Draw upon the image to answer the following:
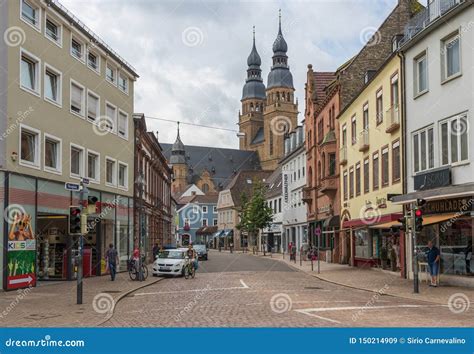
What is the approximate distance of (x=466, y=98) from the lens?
74.8ft

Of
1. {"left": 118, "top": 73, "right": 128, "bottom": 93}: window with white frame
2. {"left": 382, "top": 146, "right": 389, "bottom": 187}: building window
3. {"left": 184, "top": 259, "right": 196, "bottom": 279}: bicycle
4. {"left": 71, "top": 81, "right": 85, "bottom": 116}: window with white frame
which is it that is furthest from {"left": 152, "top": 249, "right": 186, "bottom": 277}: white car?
{"left": 382, "top": 146, "right": 389, "bottom": 187}: building window

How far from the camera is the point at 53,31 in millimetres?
27562

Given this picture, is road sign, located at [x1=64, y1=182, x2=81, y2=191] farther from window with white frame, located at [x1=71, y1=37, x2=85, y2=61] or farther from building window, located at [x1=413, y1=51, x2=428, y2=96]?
building window, located at [x1=413, y1=51, x2=428, y2=96]

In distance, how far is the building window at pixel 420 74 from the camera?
87.2 ft

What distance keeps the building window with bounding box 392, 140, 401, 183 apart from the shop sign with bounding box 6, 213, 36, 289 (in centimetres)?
1639

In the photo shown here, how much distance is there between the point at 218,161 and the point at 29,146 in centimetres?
14066

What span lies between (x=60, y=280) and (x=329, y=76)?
118 ft

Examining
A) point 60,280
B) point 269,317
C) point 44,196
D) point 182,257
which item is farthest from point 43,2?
point 269,317

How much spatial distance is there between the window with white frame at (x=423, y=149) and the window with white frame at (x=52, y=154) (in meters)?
15.2

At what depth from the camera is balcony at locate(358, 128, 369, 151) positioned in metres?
35.9

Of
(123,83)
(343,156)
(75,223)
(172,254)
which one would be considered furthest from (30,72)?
(343,156)

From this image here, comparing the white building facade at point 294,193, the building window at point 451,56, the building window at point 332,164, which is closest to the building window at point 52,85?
the building window at point 451,56

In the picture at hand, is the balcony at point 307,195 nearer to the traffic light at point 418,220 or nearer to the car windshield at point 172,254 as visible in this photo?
the car windshield at point 172,254

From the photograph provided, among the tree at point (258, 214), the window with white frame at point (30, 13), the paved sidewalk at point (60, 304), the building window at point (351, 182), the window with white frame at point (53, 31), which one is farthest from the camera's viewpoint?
the tree at point (258, 214)
